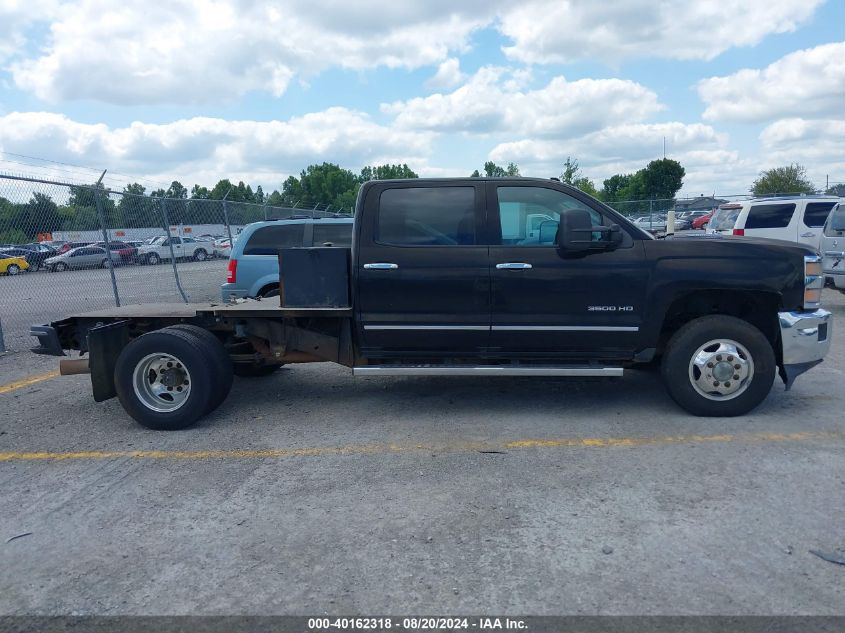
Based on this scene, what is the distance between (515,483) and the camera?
13.5ft

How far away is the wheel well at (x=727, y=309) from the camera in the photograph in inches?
212

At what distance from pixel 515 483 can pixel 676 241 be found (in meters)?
2.53

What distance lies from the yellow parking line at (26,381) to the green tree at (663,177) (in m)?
80.1

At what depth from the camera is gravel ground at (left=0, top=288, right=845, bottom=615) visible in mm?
2965

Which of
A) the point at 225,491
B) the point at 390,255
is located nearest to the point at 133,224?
the point at 390,255

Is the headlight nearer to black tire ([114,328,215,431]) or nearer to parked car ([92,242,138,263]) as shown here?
black tire ([114,328,215,431])

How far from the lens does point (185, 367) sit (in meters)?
5.34

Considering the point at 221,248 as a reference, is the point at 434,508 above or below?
below

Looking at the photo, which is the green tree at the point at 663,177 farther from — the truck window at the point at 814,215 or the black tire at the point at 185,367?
the black tire at the point at 185,367

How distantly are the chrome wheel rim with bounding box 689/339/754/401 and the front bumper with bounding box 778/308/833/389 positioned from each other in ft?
1.04

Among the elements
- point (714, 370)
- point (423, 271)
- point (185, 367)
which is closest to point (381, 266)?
point (423, 271)

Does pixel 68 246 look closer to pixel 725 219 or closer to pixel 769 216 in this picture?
pixel 769 216

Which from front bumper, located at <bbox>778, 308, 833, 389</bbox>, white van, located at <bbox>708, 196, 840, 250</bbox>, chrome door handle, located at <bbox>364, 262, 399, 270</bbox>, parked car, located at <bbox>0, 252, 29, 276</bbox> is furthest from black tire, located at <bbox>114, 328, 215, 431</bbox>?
white van, located at <bbox>708, 196, 840, 250</bbox>

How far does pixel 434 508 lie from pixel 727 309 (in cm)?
331
